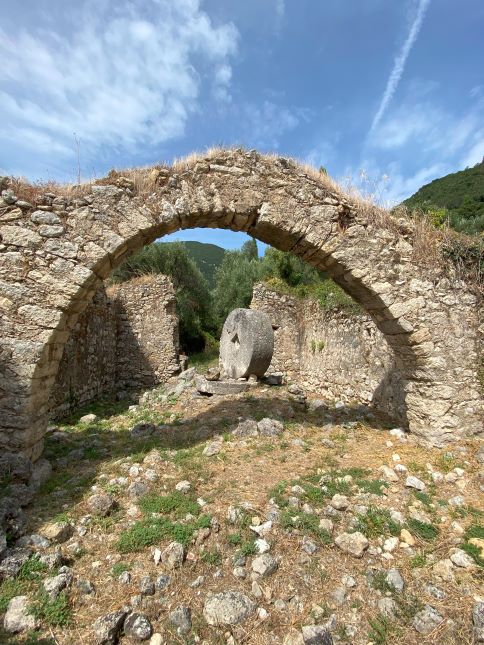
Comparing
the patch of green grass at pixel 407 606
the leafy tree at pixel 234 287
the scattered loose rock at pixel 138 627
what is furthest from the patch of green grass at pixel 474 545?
the leafy tree at pixel 234 287

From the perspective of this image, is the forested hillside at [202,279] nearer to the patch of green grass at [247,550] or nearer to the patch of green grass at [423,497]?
the patch of green grass at [423,497]

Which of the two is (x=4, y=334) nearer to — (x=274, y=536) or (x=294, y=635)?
(x=274, y=536)

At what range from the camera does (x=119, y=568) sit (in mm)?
2594

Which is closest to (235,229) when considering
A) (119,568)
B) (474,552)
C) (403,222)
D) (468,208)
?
(403,222)

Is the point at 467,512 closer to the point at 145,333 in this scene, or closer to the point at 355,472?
the point at 355,472

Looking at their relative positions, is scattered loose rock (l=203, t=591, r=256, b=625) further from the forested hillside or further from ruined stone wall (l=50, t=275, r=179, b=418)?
the forested hillside

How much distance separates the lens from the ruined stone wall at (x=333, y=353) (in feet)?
22.0

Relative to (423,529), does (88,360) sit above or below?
above

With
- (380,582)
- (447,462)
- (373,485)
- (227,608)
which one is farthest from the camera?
(447,462)

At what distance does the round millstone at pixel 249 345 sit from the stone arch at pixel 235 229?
341 cm

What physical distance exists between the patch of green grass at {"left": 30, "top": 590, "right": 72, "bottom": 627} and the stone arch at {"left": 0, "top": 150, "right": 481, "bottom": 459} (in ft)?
5.98

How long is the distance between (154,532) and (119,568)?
1.20 ft

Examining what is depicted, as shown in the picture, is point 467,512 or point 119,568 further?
point 467,512

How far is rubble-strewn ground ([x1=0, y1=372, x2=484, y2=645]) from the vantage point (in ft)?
7.33
